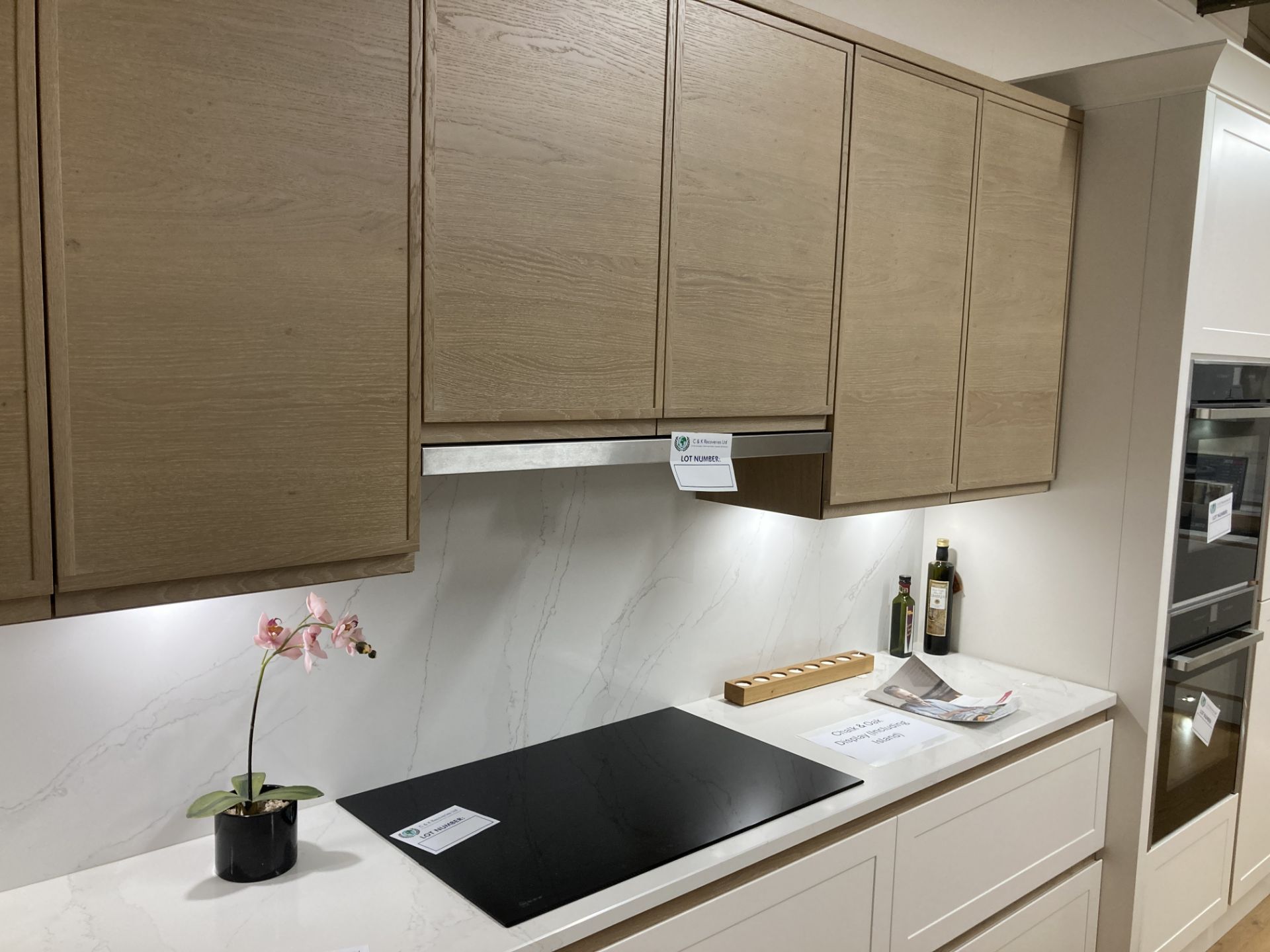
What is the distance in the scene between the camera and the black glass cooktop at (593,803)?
1.53 meters

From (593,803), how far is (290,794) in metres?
0.54

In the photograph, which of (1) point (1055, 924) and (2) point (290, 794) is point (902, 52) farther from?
(1) point (1055, 924)

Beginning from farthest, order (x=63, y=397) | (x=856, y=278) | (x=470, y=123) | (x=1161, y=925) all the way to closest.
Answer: (x=1161, y=925), (x=856, y=278), (x=470, y=123), (x=63, y=397)

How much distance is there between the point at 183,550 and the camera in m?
1.22

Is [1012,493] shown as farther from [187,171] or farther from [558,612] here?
[187,171]

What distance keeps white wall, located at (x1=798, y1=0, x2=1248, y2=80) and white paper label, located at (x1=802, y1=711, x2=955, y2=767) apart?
5.55 ft

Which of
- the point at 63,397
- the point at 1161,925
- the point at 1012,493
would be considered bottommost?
the point at 1161,925

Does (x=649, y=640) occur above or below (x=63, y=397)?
below

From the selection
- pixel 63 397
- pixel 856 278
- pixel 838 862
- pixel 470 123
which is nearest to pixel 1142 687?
pixel 838 862

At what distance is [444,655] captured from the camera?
1891mm

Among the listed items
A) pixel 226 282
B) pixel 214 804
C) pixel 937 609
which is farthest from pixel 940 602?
pixel 226 282

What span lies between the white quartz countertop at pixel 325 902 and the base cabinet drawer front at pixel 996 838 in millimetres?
259

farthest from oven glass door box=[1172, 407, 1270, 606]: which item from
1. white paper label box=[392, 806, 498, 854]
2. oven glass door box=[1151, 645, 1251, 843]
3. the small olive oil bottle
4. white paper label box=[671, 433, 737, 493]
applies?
white paper label box=[392, 806, 498, 854]

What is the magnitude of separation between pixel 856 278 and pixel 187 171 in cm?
127
